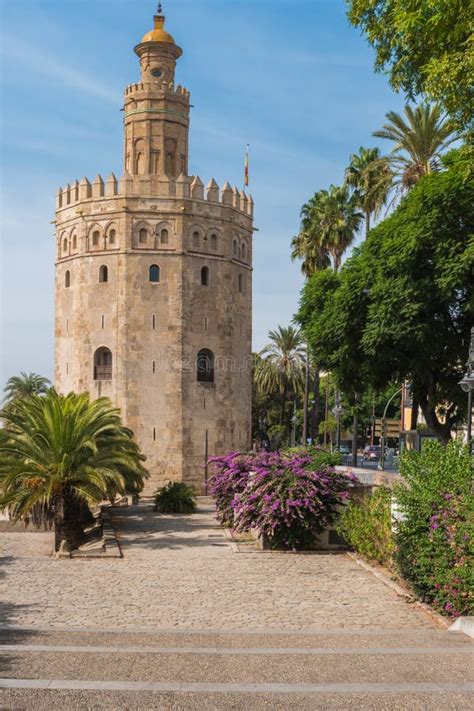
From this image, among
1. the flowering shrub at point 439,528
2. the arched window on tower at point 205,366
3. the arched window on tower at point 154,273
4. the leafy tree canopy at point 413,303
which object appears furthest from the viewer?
the arched window on tower at point 205,366

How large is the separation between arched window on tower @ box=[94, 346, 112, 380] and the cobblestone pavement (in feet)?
60.4

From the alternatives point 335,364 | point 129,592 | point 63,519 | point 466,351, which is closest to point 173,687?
point 129,592

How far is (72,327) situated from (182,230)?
7310 mm

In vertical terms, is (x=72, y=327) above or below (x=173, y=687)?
above

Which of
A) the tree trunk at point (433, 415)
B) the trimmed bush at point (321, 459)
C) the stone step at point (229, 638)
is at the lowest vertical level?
the stone step at point (229, 638)

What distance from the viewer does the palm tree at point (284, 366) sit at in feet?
201

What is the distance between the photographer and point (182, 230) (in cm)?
3847

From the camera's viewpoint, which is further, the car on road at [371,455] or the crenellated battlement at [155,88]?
the car on road at [371,455]

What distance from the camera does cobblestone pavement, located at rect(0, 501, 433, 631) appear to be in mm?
11477

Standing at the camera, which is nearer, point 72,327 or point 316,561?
point 316,561

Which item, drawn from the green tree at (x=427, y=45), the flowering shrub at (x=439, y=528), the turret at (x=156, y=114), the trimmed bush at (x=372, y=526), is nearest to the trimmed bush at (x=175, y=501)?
the trimmed bush at (x=372, y=526)

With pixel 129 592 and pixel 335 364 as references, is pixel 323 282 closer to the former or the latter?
pixel 335 364

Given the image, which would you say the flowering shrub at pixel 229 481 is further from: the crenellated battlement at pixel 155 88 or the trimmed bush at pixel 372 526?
the crenellated battlement at pixel 155 88

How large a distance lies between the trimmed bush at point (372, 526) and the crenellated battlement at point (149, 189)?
24433 millimetres
